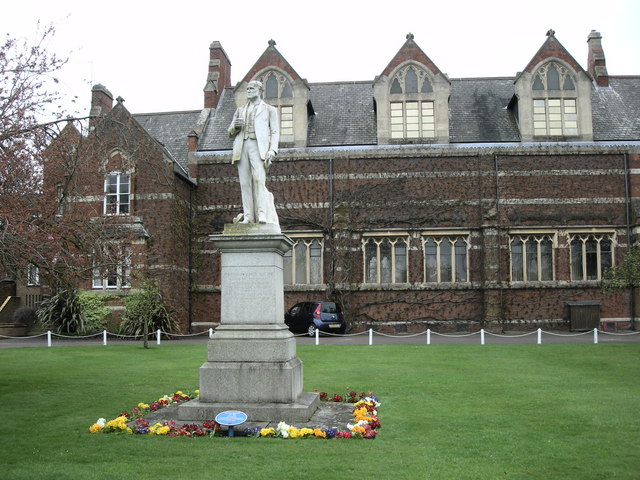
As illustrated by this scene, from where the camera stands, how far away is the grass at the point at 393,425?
6.89 m

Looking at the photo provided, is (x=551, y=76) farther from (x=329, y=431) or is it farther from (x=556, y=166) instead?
(x=329, y=431)

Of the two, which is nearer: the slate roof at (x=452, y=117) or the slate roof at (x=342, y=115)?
the slate roof at (x=452, y=117)

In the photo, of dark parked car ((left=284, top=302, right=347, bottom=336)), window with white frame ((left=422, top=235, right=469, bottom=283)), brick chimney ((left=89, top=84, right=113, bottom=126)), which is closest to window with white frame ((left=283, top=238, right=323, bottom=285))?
dark parked car ((left=284, top=302, right=347, bottom=336))

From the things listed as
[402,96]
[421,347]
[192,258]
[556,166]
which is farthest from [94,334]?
[556,166]

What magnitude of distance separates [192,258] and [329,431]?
2209 centimetres

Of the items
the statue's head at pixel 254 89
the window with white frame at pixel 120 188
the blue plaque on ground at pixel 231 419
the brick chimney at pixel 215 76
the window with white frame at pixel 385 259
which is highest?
the brick chimney at pixel 215 76

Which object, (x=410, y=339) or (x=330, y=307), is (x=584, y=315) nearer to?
(x=410, y=339)

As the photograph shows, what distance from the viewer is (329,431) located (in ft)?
27.4

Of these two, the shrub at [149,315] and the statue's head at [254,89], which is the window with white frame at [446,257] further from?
the statue's head at [254,89]

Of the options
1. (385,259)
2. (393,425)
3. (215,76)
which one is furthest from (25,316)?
(393,425)

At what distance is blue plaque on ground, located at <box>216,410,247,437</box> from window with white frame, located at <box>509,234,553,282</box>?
22362mm

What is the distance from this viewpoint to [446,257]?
2898cm

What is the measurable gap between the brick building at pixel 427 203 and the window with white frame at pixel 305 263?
65mm

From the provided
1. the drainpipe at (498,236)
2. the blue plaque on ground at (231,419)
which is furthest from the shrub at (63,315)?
the blue plaque on ground at (231,419)
